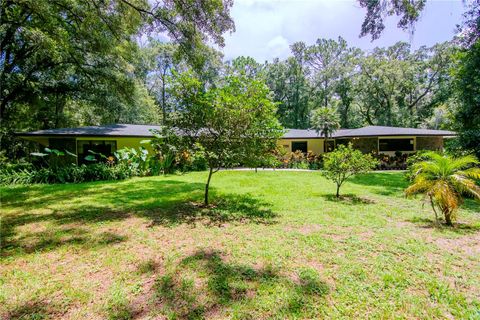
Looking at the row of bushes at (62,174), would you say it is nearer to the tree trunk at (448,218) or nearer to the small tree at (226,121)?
the small tree at (226,121)

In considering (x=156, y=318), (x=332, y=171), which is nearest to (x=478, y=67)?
(x=332, y=171)

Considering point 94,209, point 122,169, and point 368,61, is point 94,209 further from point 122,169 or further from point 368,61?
point 368,61

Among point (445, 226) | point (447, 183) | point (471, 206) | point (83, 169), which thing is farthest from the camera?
point (83, 169)

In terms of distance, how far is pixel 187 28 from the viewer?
28.3 feet

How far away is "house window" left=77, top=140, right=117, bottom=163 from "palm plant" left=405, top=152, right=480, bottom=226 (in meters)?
17.6

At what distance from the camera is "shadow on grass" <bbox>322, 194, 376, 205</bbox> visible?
800cm

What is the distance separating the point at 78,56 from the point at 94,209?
9399mm

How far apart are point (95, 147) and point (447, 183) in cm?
1861

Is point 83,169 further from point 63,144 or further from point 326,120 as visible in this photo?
point 326,120

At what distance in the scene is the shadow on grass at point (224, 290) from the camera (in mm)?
2750

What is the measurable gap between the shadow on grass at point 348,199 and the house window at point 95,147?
15.0 meters

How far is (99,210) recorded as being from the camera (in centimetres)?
698

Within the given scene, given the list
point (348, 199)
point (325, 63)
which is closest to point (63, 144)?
point (348, 199)

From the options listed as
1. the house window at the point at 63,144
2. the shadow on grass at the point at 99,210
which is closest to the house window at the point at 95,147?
the house window at the point at 63,144
